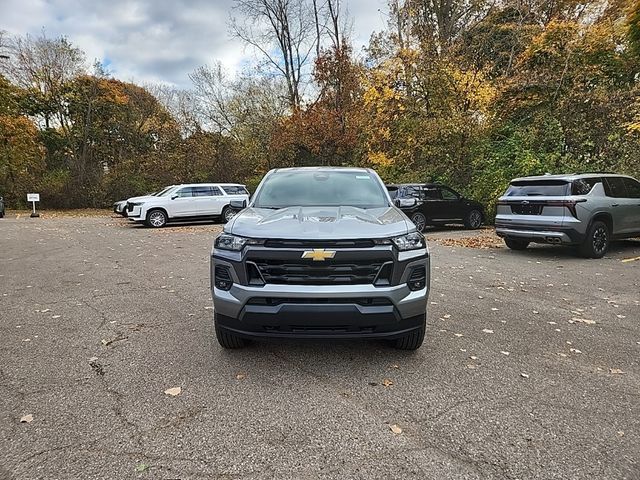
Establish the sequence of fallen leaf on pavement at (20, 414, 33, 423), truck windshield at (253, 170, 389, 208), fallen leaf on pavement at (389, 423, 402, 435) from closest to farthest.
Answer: fallen leaf on pavement at (389, 423, 402, 435), fallen leaf on pavement at (20, 414, 33, 423), truck windshield at (253, 170, 389, 208)

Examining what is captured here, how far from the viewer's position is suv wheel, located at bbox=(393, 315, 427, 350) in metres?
3.75

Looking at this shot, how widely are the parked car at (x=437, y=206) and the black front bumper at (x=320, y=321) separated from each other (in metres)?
10.5

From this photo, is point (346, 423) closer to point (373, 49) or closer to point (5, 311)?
point (5, 311)

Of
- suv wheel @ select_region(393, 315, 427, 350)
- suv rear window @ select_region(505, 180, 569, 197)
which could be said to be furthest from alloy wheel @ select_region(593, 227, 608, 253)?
suv wheel @ select_region(393, 315, 427, 350)

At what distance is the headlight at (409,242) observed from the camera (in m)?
3.54

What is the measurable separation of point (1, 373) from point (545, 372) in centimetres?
436

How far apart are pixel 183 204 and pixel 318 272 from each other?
15332 mm

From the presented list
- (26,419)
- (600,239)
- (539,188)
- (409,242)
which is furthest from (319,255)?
(600,239)

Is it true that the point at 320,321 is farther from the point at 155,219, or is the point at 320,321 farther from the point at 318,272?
the point at 155,219

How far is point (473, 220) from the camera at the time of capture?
15.3 metres

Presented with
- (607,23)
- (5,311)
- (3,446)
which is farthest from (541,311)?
(607,23)

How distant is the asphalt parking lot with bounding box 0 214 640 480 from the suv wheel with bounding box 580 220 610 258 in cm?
301

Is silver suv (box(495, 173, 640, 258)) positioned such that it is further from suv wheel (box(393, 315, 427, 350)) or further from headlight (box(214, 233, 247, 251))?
headlight (box(214, 233, 247, 251))

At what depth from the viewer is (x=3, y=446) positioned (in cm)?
258
